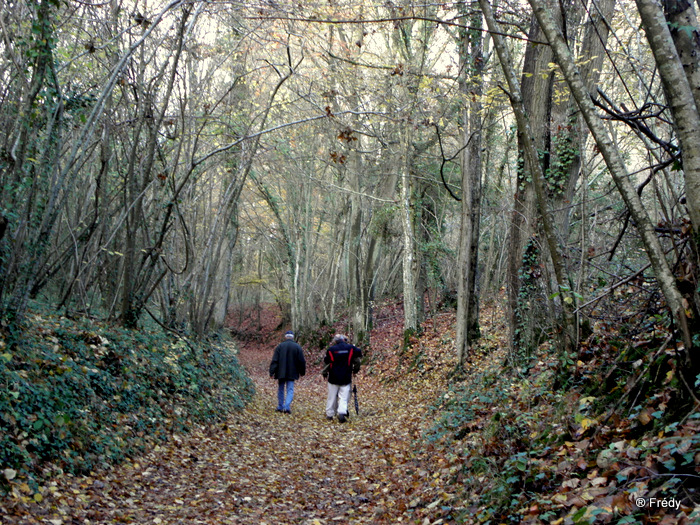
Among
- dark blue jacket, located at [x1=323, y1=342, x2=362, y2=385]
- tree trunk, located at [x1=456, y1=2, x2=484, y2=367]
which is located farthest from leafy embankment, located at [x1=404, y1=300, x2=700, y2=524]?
tree trunk, located at [x1=456, y1=2, x2=484, y2=367]

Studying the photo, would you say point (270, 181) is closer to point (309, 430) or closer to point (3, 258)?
point (309, 430)

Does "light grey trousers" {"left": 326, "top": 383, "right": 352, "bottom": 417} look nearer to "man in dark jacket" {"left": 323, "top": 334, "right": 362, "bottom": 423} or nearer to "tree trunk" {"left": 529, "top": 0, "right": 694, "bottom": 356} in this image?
"man in dark jacket" {"left": 323, "top": 334, "right": 362, "bottom": 423}

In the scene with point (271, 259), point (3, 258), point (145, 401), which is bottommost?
point (145, 401)

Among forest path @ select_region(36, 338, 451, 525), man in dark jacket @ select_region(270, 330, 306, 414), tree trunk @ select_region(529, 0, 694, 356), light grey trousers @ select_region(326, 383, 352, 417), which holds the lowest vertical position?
forest path @ select_region(36, 338, 451, 525)

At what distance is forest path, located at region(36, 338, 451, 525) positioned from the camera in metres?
4.89

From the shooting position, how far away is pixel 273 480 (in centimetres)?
638

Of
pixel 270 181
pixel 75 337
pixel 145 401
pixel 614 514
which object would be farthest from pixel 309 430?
pixel 270 181

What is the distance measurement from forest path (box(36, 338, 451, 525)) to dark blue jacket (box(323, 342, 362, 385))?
90 centimetres

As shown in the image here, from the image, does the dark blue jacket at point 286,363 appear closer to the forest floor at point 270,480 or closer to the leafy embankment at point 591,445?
the forest floor at point 270,480

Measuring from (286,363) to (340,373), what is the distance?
4.22 ft

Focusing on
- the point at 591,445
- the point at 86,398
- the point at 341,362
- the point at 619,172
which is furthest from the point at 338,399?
the point at 619,172

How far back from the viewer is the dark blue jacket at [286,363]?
10820 millimetres

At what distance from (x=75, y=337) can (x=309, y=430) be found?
4380 millimetres

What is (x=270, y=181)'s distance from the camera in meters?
25.3
